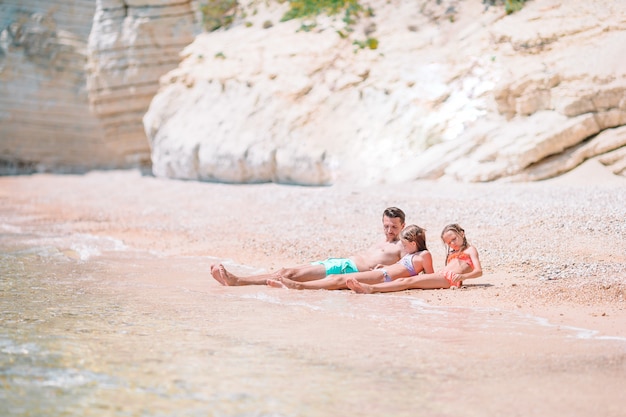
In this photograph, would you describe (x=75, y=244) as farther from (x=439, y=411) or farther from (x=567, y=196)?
(x=439, y=411)

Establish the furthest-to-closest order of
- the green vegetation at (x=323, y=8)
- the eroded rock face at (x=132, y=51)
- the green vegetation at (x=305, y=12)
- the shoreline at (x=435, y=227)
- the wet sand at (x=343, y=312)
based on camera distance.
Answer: the eroded rock face at (x=132, y=51), the green vegetation at (x=323, y=8), the green vegetation at (x=305, y=12), the shoreline at (x=435, y=227), the wet sand at (x=343, y=312)

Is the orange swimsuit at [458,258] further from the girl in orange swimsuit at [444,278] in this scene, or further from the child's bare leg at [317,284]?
the child's bare leg at [317,284]

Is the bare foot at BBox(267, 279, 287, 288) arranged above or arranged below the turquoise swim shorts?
below

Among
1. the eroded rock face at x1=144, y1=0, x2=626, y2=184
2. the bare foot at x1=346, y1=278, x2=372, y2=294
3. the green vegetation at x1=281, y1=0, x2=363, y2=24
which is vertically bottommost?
the bare foot at x1=346, y1=278, x2=372, y2=294

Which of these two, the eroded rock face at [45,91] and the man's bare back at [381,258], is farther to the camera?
the eroded rock face at [45,91]

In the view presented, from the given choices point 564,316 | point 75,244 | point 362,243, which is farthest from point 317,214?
point 564,316

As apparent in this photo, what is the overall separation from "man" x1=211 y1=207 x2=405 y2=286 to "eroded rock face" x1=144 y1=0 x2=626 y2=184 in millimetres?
4384

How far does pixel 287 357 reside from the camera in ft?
12.5

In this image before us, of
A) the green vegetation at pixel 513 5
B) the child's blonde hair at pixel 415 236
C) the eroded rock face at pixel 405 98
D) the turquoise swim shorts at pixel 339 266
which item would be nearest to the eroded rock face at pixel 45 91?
the eroded rock face at pixel 405 98

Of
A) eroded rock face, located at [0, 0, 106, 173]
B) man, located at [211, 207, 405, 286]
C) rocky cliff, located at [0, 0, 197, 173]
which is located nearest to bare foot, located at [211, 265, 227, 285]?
man, located at [211, 207, 405, 286]

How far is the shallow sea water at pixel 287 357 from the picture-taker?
10.2ft

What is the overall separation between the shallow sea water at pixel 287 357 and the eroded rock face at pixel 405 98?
563 centimetres

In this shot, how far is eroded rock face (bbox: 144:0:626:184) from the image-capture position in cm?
1030

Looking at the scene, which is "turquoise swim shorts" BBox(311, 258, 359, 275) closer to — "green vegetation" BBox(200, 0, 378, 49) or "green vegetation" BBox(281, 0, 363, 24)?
"green vegetation" BBox(200, 0, 378, 49)
